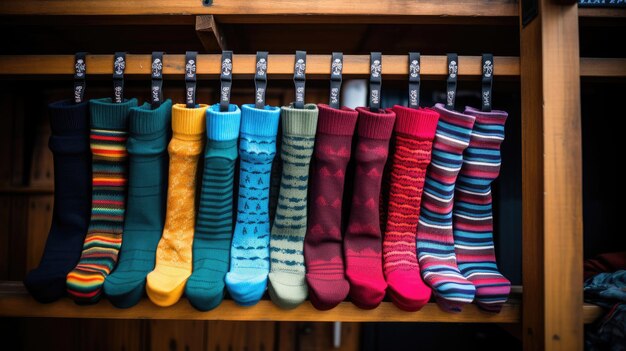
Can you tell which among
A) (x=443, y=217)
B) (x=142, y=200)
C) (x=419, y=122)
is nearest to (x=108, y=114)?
(x=142, y=200)

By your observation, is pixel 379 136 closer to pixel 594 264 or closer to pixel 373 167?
pixel 373 167

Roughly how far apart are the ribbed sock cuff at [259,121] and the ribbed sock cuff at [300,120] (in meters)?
0.02

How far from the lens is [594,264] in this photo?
104 centimetres

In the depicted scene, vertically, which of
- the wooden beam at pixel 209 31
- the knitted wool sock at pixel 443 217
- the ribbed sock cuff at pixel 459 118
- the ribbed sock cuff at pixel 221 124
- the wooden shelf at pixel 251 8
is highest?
the wooden shelf at pixel 251 8

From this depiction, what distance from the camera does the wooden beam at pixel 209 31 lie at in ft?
2.71

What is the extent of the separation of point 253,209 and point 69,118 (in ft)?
1.45

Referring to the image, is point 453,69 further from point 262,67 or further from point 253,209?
point 253,209

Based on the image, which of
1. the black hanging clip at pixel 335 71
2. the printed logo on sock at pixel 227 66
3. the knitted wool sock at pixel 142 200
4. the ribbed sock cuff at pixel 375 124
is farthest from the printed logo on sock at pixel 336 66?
the knitted wool sock at pixel 142 200

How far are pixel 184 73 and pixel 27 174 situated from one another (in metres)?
0.91

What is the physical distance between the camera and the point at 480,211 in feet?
2.88

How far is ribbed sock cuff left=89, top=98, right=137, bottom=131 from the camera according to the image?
31.8 inches

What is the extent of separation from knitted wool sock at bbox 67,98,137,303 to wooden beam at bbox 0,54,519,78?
0.29 ft

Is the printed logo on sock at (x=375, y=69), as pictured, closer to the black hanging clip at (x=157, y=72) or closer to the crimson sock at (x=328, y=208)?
the crimson sock at (x=328, y=208)

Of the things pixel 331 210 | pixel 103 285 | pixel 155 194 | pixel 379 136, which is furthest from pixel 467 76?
pixel 103 285
